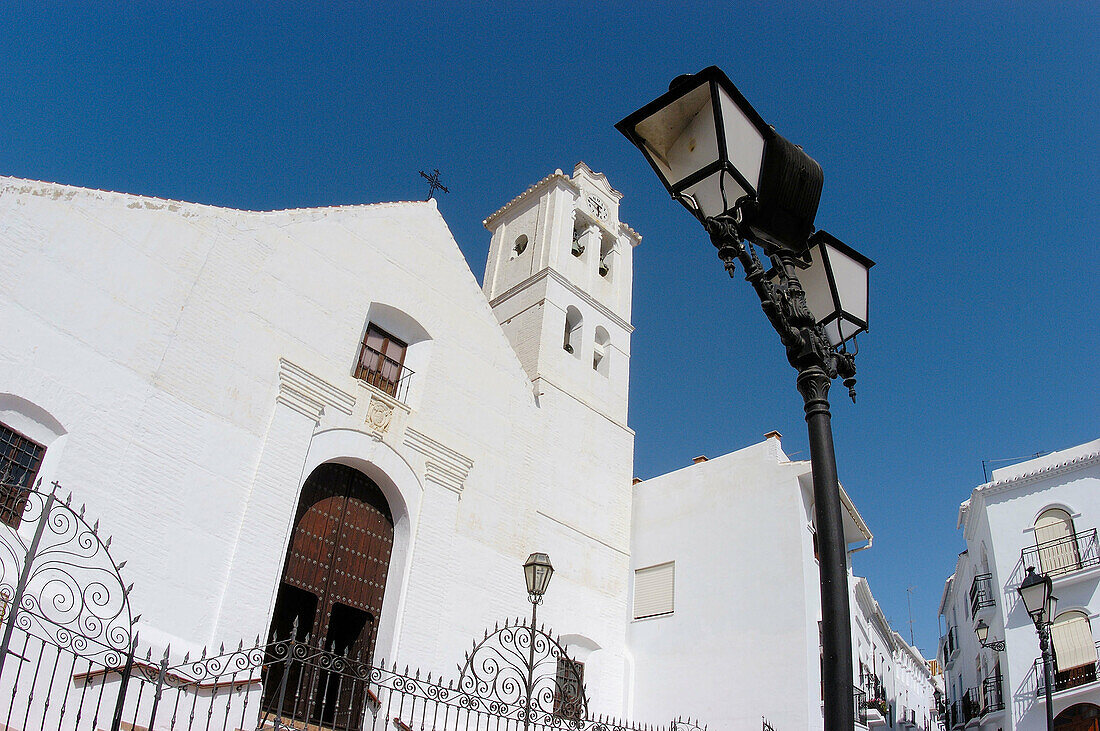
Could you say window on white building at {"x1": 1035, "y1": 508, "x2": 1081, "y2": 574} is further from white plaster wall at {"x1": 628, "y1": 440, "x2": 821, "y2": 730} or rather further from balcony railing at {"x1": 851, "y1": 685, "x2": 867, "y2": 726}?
white plaster wall at {"x1": 628, "y1": 440, "x2": 821, "y2": 730}

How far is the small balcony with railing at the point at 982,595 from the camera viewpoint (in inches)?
880

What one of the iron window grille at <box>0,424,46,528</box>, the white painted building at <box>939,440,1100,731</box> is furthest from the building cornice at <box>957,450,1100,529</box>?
the iron window grille at <box>0,424,46,528</box>

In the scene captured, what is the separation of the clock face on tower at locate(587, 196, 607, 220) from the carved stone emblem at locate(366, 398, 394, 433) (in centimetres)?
989

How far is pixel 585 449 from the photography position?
1752 cm

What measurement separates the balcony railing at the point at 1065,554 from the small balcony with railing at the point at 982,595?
4.35 feet

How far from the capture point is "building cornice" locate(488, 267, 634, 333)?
1916 cm

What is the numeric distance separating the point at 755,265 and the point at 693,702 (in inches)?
569

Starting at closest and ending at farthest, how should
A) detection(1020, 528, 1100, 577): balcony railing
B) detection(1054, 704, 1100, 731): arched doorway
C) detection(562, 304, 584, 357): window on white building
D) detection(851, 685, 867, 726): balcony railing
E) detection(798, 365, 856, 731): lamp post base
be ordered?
1. detection(798, 365, 856, 731): lamp post base
2. detection(1054, 704, 1100, 731): arched doorway
3. detection(851, 685, 867, 726): balcony railing
4. detection(562, 304, 584, 357): window on white building
5. detection(1020, 528, 1100, 577): balcony railing

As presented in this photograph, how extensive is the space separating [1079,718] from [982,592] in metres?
4.48

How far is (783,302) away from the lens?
13.7 feet

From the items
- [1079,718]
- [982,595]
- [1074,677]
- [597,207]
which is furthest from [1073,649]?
[597,207]

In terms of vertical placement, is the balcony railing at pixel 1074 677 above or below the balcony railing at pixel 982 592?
below

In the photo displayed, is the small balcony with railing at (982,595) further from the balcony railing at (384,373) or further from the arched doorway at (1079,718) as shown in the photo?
the balcony railing at (384,373)

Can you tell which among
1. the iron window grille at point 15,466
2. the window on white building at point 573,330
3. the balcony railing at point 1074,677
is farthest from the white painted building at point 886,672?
the iron window grille at point 15,466
